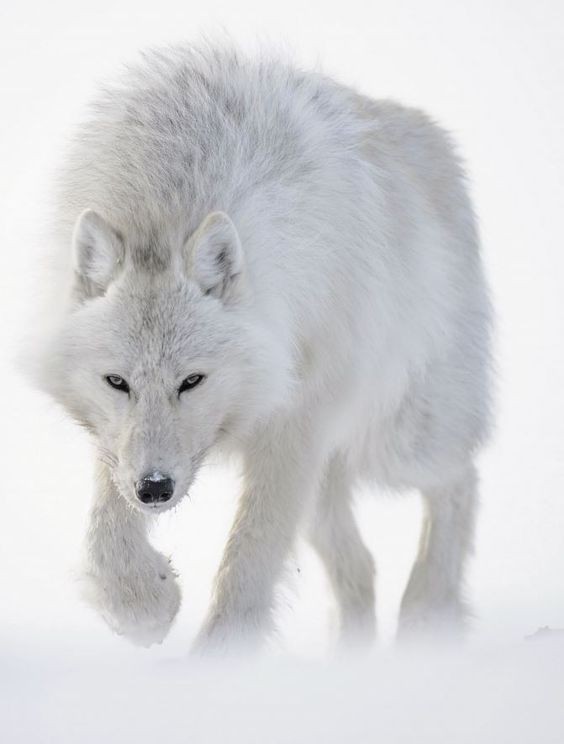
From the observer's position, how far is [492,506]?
8.95 metres

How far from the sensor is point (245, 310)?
4.99 m

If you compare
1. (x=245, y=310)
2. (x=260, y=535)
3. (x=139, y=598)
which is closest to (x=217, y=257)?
(x=245, y=310)

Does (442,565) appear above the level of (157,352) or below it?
below

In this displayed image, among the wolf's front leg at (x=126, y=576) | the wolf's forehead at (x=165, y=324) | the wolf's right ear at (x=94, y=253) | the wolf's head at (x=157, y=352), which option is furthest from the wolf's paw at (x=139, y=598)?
the wolf's right ear at (x=94, y=253)

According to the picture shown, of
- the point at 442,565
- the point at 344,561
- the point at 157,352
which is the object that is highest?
the point at 157,352

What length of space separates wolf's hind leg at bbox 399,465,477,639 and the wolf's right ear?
2530mm

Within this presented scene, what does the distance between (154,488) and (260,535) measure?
945 millimetres

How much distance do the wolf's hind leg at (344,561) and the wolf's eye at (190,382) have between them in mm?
2197

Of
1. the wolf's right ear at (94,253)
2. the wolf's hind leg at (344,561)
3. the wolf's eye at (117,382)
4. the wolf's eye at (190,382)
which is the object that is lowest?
the wolf's hind leg at (344,561)

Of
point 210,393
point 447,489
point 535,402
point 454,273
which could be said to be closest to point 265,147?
point 210,393

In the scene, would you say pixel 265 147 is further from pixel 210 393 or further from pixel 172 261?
pixel 210 393

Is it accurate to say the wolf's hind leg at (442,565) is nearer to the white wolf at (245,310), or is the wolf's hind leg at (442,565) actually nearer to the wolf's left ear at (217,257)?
the white wolf at (245,310)

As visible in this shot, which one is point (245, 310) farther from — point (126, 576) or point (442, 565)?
point (442, 565)

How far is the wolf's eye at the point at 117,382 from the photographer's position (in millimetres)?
4738
